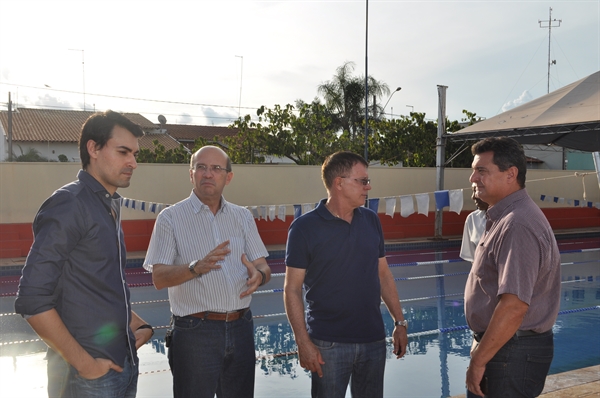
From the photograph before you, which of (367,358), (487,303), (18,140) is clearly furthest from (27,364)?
(18,140)

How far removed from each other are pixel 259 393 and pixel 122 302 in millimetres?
3203

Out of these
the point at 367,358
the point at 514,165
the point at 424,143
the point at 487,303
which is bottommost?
the point at 367,358

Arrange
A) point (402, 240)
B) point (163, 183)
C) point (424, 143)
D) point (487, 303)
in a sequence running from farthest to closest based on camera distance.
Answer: point (424, 143) → point (402, 240) → point (163, 183) → point (487, 303)

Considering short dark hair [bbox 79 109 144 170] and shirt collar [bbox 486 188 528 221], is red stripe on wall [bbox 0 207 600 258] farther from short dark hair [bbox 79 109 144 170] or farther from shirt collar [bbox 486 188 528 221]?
shirt collar [bbox 486 188 528 221]

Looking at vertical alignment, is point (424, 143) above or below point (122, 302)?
above

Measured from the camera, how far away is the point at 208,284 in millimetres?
3125

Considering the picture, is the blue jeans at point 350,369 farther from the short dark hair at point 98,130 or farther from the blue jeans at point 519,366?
the short dark hair at point 98,130

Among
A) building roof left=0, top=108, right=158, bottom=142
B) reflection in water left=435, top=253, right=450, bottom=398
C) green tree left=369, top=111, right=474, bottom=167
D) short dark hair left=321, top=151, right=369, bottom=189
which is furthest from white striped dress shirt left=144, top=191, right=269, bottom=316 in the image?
building roof left=0, top=108, right=158, bottom=142

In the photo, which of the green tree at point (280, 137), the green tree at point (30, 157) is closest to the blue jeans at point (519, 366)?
the green tree at point (280, 137)

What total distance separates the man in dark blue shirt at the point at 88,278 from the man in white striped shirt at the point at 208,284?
665mm

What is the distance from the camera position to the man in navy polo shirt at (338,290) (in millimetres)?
2980

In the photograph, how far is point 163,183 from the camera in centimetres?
1559

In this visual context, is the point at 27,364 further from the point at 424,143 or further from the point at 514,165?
the point at 424,143

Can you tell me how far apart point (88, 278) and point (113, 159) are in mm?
488
